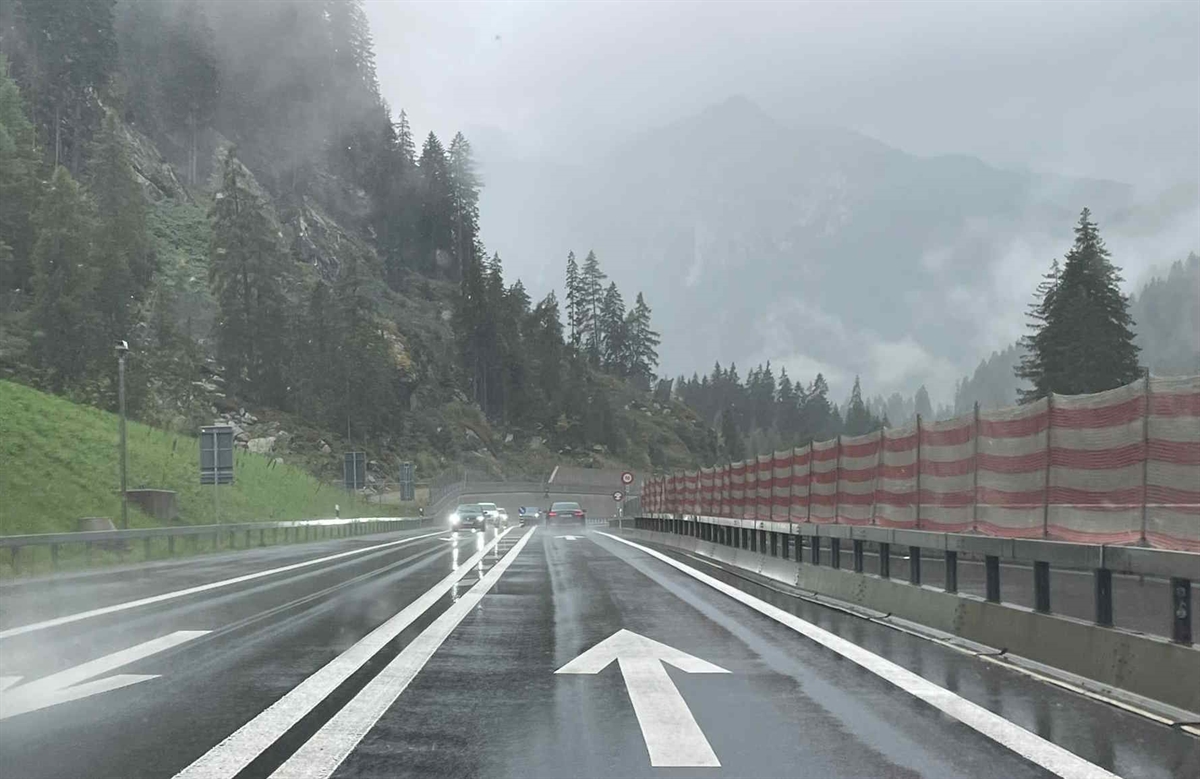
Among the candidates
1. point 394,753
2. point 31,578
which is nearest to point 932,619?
point 394,753

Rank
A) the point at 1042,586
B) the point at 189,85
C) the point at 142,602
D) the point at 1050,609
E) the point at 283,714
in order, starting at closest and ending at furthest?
1. the point at 283,714
2. the point at 1042,586
3. the point at 1050,609
4. the point at 142,602
5. the point at 189,85

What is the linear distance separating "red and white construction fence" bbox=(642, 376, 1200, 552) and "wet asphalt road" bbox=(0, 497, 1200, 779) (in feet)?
4.36

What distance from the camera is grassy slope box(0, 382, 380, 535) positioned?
3369 cm

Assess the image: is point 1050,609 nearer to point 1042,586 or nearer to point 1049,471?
point 1042,586

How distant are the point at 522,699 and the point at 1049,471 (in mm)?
4840

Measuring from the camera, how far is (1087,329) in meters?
73.1

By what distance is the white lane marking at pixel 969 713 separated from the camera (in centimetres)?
574

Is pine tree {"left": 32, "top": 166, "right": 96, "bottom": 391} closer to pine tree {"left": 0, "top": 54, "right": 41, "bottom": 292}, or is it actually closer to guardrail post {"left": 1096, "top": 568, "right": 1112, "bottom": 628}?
pine tree {"left": 0, "top": 54, "right": 41, "bottom": 292}

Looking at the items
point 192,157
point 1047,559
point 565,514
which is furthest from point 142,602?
point 192,157

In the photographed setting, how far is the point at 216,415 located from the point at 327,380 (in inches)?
665

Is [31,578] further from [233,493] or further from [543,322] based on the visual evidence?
[543,322]

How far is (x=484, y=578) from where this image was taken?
1934 centimetres

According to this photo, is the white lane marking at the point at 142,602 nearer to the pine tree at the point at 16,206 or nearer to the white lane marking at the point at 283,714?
the white lane marking at the point at 283,714

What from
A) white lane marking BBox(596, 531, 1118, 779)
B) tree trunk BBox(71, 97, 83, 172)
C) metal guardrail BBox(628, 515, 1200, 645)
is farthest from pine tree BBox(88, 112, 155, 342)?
white lane marking BBox(596, 531, 1118, 779)
